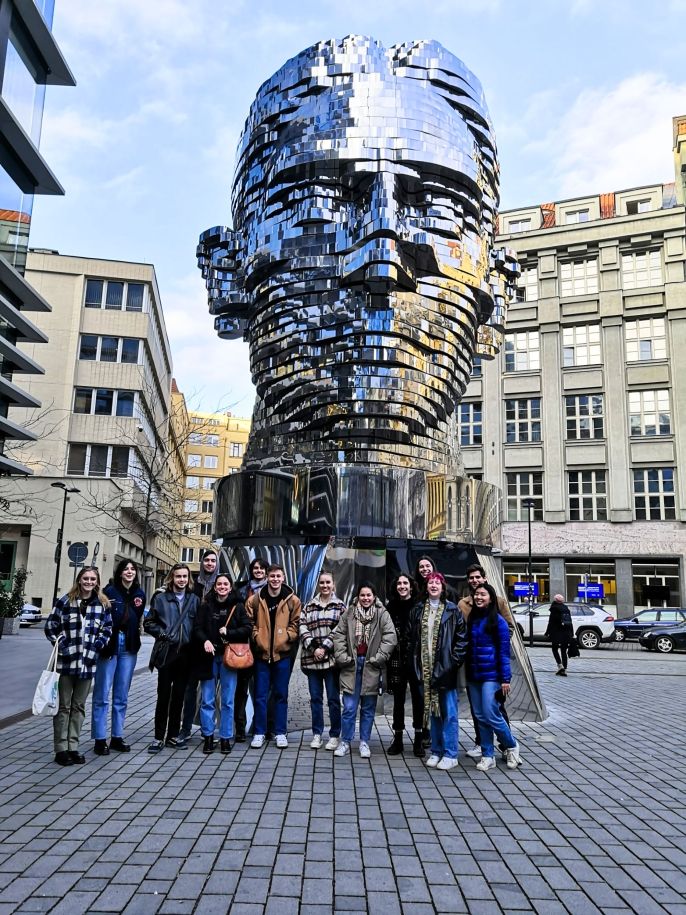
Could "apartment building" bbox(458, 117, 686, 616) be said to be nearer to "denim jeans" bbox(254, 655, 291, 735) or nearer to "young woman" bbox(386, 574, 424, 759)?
"young woman" bbox(386, 574, 424, 759)

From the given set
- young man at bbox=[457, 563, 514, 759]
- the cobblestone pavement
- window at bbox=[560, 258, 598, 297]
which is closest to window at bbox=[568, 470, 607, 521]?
window at bbox=[560, 258, 598, 297]

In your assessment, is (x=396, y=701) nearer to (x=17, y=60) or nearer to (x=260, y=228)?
(x=260, y=228)

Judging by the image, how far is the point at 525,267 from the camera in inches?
1674

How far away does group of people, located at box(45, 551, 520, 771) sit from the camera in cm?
605

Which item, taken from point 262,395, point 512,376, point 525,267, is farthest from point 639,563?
point 262,395

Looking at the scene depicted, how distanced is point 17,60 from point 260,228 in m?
14.8

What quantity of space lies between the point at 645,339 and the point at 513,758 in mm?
38486

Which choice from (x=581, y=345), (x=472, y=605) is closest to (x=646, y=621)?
(x=581, y=345)

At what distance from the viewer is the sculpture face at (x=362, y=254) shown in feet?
26.6

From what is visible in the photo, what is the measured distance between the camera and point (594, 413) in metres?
39.8

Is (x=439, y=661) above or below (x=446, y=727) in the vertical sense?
above

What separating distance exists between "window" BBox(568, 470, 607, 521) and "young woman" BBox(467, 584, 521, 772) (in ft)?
114

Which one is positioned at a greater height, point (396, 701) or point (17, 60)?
point (17, 60)

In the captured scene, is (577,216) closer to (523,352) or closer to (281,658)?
(523,352)
